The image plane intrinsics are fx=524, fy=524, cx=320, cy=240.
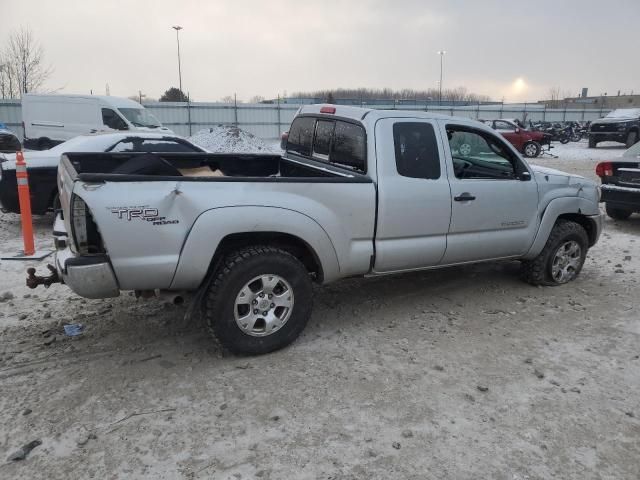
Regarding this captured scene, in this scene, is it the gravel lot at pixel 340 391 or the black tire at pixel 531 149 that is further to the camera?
the black tire at pixel 531 149

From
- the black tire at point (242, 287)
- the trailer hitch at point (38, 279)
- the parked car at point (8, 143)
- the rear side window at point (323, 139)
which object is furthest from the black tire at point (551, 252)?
the parked car at point (8, 143)

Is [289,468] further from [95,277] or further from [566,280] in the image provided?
[566,280]

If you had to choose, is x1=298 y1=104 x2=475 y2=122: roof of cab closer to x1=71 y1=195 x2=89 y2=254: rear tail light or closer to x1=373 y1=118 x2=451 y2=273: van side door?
x1=373 y1=118 x2=451 y2=273: van side door

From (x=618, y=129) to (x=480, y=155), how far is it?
965 inches

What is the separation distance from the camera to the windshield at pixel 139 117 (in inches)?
647

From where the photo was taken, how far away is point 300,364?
154 inches

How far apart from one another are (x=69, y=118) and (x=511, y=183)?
15.6 meters

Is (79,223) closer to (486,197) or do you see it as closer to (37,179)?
(486,197)

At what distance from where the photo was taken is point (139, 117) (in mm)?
16844

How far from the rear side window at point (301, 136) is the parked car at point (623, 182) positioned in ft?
19.4

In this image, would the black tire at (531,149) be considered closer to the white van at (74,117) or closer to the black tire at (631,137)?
the black tire at (631,137)

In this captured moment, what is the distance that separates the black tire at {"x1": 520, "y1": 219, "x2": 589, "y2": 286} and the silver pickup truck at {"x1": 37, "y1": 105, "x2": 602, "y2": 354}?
15 millimetres

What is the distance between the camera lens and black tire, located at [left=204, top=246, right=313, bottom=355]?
12.2 feet

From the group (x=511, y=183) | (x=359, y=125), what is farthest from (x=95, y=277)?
(x=511, y=183)
